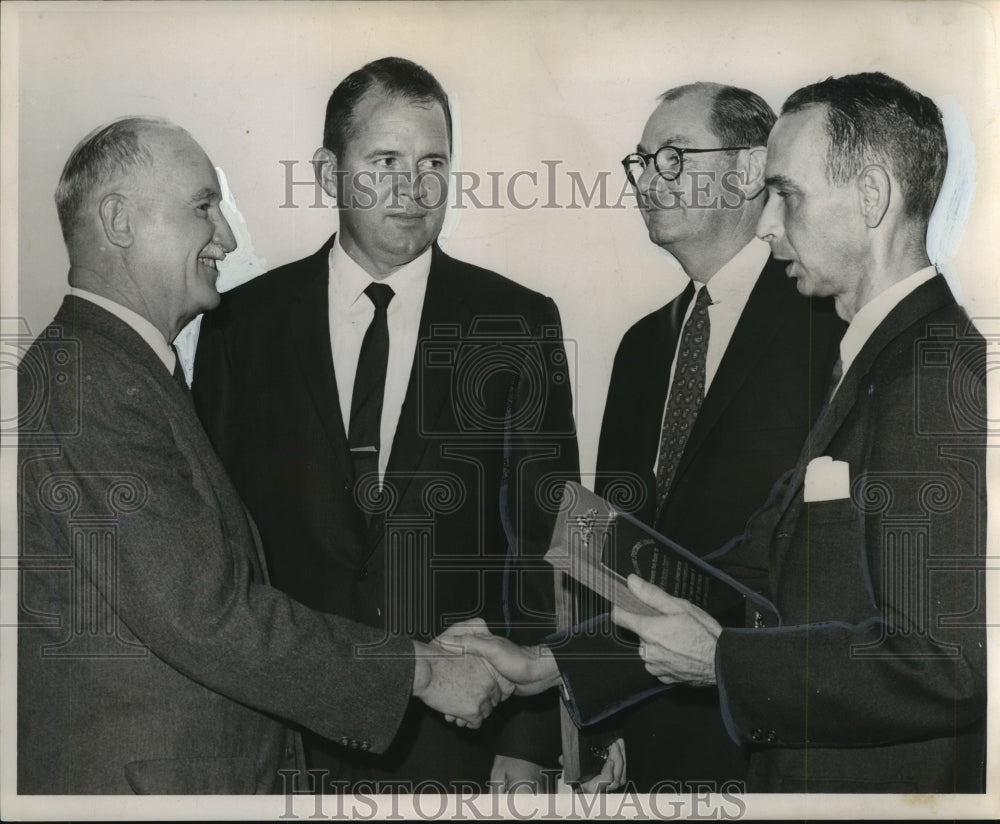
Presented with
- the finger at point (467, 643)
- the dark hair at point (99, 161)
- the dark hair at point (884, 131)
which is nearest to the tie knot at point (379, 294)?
the dark hair at point (99, 161)

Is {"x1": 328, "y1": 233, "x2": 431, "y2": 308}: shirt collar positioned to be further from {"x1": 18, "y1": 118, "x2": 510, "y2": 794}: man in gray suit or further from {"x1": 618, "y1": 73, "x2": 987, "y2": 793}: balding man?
{"x1": 618, "y1": 73, "x2": 987, "y2": 793}: balding man

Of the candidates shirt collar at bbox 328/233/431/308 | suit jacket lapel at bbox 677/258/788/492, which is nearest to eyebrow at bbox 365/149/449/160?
shirt collar at bbox 328/233/431/308

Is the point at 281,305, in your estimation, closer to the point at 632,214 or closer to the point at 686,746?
the point at 632,214

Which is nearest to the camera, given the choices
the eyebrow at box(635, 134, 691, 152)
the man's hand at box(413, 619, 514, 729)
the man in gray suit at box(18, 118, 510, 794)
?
the man in gray suit at box(18, 118, 510, 794)

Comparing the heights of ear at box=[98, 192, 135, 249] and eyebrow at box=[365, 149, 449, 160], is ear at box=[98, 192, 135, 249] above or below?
below

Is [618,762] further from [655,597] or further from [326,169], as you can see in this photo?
[326,169]

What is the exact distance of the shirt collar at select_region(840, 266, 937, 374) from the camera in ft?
9.47

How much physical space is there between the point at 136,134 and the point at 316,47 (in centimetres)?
51

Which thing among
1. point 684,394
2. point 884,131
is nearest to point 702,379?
point 684,394

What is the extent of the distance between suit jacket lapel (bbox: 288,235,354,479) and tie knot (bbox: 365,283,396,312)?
110 millimetres

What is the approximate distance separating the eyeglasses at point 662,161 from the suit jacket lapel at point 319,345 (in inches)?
31.0

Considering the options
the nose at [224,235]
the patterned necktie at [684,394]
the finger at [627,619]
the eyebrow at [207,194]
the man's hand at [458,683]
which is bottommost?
the man's hand at [458,683]

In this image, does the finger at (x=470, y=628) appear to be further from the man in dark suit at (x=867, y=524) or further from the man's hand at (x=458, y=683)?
the man in dark suit at (x=867, y=524)

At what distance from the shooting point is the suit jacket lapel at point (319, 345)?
9.56 feet
